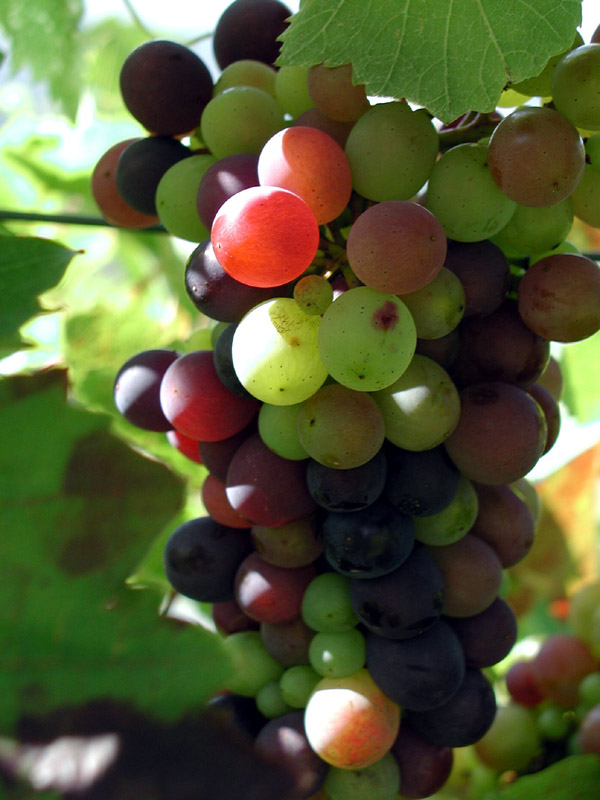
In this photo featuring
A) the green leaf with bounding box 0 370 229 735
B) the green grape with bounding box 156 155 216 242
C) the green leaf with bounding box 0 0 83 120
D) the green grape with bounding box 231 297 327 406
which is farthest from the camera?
the green leaf with bounding box 0 0 83 120

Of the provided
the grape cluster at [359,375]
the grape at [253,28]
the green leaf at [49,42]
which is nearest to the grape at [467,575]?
the grape cluster at [359,375]

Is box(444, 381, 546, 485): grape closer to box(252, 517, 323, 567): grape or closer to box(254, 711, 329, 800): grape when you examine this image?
box(252, 517, 323, 567): grape

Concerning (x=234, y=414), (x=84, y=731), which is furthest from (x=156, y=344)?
(x=84, y=731)

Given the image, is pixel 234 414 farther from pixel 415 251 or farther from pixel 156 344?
pixel 156 344

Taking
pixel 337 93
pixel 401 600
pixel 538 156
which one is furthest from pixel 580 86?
pixel 401 600

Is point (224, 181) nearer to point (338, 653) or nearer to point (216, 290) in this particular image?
point (216, 290)

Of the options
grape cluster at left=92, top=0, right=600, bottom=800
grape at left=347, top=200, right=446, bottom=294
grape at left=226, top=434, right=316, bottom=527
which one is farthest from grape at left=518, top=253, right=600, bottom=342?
grape at left=226, top=434, right=316, bottom=527

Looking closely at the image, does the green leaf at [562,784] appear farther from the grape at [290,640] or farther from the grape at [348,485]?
the grape at [348,485]
